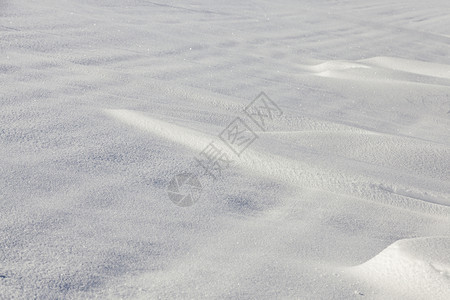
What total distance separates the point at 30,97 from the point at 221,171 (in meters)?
1.05

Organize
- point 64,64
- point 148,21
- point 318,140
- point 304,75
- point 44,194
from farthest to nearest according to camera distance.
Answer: point 148,21 < point 304,75 < point 64,64 < point 318,140 < point 44,194

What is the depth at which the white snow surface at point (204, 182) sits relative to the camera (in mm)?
1612

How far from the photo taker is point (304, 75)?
163 inches

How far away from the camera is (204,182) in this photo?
2.26 metres

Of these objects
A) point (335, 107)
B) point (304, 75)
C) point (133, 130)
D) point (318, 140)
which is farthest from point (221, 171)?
point (304, 75)

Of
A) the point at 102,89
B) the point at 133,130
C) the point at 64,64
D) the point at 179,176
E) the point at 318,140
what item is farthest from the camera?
the point at 64,64

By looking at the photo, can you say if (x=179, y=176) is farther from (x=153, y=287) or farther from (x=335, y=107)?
(x=335, y=107)

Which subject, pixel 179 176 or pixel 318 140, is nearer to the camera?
pixel 179 176

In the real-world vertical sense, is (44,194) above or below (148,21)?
below

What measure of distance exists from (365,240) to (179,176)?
79 cm

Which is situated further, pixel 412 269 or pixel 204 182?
pixel 204 182

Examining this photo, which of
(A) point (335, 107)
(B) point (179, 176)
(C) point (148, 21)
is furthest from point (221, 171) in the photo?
(C) point (148, 21)

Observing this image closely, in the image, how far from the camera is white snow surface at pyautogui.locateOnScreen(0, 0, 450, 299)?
1.61 metres

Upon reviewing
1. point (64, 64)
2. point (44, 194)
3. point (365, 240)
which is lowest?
point (365, 240)
